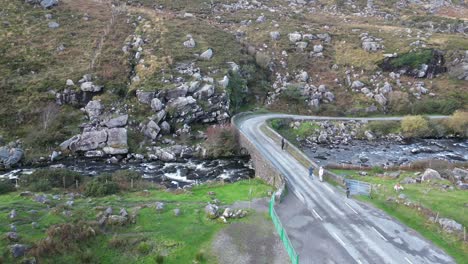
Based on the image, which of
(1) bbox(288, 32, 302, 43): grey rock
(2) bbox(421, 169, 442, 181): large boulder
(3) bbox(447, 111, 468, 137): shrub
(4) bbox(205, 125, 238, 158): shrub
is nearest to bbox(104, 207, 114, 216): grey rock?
(4) bbox(205, 125, 238, 158): shrub

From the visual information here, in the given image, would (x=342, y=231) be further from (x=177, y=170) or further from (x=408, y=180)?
(x=177, y=170)

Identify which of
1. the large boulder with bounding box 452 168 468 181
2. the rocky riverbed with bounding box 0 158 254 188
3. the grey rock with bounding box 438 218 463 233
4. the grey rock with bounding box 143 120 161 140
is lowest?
→ the rocky riverbed with bounding box 0 158 254 188

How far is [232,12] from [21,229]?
4376 inches

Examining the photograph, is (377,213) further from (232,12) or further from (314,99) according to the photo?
(232,12)

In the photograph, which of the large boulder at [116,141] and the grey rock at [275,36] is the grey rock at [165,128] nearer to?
the large boulder at [116,141]

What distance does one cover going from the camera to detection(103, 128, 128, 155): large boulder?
198ft

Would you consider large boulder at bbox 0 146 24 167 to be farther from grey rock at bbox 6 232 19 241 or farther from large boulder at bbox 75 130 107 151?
grey rock at bbox 6 232 19 241

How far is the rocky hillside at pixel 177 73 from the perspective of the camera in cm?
6462

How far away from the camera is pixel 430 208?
1341 inches

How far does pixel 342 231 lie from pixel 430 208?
954cm

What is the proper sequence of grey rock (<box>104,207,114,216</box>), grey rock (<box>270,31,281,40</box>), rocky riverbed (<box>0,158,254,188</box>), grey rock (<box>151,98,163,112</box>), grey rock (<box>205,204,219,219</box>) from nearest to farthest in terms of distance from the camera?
grey rock (<box>104,207,114,216</box>) → grey rock (<box>205,204,219,219</box>) → rocky riverbed (<box>0,158,254,188</box>) → grey rock (<box>151,98,163,112</box>) → grey rock (<box>270,31,281,40</box>)

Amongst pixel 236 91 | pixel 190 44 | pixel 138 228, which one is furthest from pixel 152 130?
pixel 138 228

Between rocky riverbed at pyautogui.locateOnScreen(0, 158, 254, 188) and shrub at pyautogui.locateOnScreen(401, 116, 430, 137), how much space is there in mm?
34182

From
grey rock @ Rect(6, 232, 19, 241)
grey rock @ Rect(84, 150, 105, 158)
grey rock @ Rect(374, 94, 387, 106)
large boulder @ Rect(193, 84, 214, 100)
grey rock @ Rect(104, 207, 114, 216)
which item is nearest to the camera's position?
grey rock @ Rect(6, 232, 19, 241)
